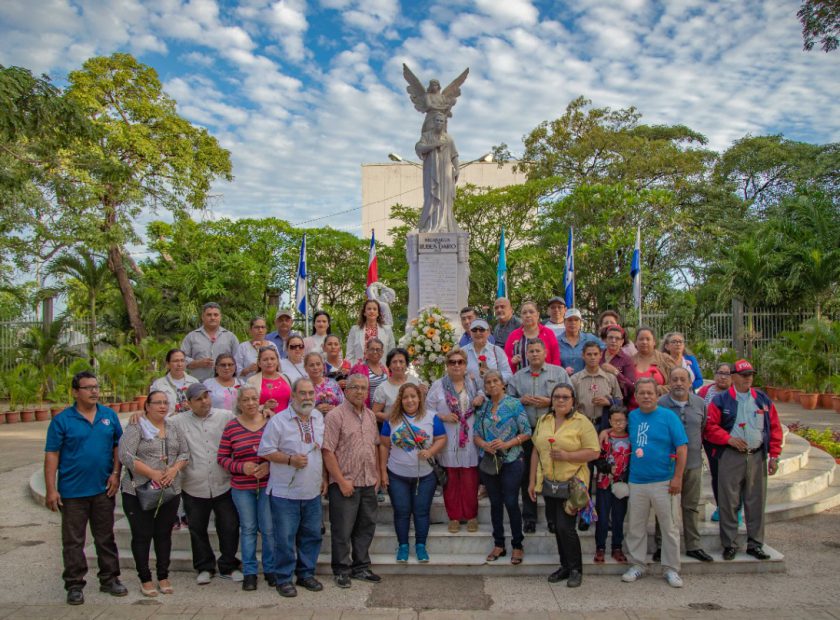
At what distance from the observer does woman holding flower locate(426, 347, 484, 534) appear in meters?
5.43

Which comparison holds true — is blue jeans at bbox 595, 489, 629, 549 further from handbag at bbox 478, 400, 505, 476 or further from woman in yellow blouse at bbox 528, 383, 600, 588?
handbag at bbox 478, 400, 505, 476

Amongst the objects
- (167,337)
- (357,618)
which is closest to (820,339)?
(357,618)

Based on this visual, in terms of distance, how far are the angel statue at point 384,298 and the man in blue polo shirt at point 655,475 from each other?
151 inches

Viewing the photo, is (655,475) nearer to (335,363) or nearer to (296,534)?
(296,534)

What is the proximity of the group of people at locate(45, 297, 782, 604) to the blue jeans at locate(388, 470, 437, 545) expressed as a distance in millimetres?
13

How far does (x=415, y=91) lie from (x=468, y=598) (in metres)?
9.35

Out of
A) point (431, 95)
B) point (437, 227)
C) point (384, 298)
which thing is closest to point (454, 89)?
point (431, 95)

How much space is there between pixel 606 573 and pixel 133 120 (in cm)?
1879

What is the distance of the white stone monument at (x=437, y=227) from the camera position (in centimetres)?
1159

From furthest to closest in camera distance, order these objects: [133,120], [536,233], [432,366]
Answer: [536,233], [133,120], [432,366]

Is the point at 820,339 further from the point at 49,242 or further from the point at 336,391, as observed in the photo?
the point at 49,242

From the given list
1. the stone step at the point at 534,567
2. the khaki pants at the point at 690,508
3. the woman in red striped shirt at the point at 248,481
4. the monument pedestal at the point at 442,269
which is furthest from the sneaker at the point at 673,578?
the monument pedestal at the point at 442,269

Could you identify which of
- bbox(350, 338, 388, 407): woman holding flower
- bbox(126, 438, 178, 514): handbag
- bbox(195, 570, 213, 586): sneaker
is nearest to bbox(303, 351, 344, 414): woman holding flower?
bbox(350, 338, 388, 407): woman holding flower

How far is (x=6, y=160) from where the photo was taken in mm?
12492
